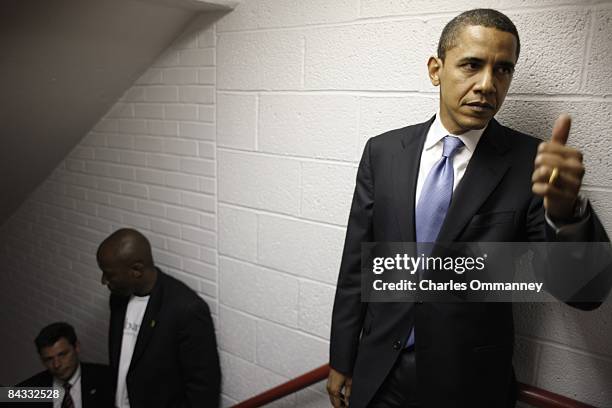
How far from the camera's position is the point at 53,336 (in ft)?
9.00

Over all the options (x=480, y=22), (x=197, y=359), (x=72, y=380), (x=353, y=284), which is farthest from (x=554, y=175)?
(x=72, y=380)

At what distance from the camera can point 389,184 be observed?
134 cm

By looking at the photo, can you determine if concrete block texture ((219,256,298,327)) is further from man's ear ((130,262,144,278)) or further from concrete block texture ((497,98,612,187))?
concrete block texture ((497,98,612,187))

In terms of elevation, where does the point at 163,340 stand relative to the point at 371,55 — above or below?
below

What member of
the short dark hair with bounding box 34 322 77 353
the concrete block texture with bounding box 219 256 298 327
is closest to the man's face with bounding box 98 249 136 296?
the concrete block texture with bounding box 219 256 298 327

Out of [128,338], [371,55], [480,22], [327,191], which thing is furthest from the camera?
[128,338]

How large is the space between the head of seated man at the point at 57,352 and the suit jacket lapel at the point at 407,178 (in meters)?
2.41

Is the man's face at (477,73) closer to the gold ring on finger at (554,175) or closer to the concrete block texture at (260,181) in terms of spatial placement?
the gold ring on finger at (554,175)

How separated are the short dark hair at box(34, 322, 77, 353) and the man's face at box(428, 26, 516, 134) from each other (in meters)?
2.67

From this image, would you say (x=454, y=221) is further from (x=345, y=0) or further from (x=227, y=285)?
(x=227, y=285)

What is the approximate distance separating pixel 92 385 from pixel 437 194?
98.0 inches

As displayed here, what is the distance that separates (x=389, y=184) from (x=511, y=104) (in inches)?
19.8

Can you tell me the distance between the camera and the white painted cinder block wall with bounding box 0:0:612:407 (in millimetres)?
1380

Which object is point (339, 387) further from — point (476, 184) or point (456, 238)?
point (476, 184)
